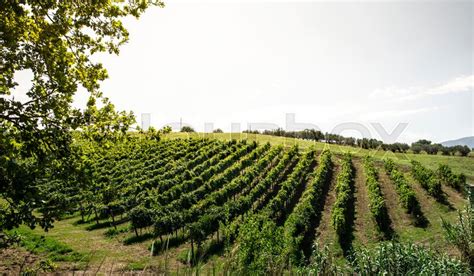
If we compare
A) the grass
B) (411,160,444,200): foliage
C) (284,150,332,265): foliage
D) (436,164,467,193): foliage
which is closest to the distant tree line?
(411,160,444,200): foliage

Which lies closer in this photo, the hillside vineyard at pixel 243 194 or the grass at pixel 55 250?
the grass at pixel 55 250

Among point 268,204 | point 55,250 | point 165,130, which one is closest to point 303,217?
point 268,204

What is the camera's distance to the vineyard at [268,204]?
2203 centimetres

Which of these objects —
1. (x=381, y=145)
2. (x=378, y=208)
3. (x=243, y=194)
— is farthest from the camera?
(x=381, y=145)

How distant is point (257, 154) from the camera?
138ft

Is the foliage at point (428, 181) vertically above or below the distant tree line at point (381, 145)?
below

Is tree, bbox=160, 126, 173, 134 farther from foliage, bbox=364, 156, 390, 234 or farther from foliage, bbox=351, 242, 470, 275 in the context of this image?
foliage, bbox=364, 156, 390, 234

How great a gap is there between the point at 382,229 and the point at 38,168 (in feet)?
76.6

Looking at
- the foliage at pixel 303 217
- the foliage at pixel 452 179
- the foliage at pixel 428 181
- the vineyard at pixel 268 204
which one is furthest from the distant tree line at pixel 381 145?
the foliage at pixel 303 217

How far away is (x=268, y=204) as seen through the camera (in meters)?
27.2

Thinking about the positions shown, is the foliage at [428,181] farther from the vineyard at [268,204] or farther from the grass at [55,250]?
the grass at [55,250]

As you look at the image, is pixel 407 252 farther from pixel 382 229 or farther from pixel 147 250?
pixel 147 250

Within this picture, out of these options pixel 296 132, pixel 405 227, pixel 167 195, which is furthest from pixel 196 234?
pixel 296 132

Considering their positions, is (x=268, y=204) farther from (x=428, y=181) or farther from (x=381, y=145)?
(x=381, y=145)
